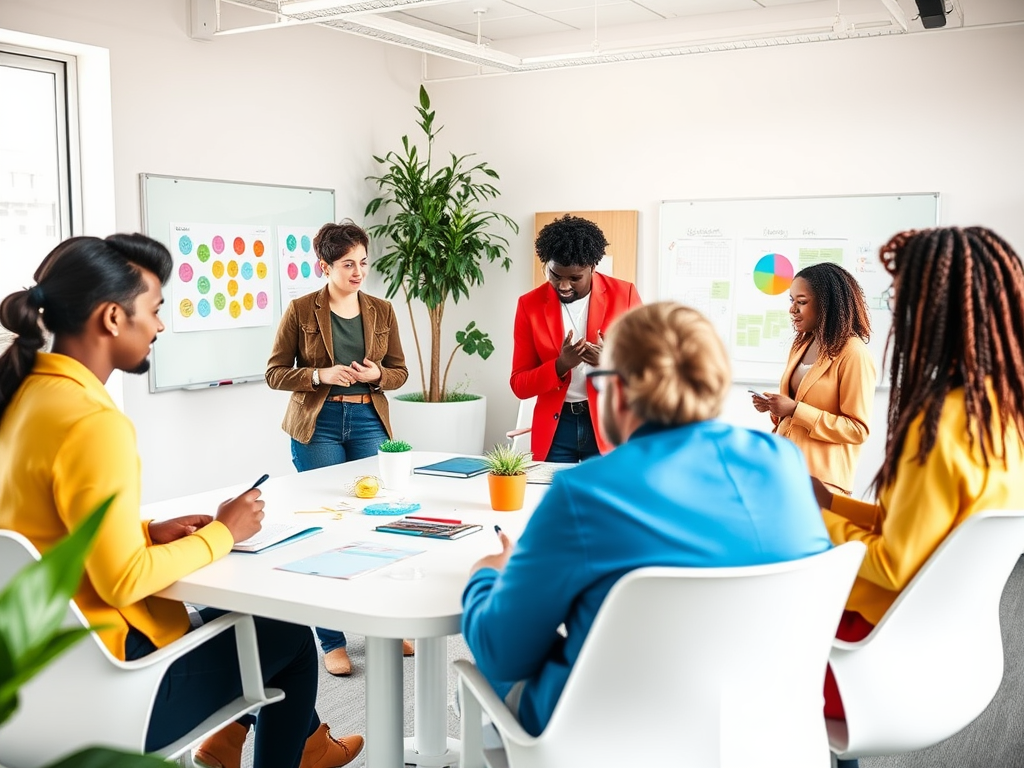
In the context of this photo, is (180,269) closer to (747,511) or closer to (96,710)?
(96,710)

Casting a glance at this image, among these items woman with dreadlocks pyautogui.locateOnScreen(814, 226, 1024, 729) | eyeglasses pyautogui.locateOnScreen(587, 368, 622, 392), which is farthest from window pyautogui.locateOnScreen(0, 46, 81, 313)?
woman with dreadlocks pyautogui.locateOnScreen(814, 226, 1024, 729)

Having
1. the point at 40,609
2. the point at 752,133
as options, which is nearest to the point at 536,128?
the point at 752,133

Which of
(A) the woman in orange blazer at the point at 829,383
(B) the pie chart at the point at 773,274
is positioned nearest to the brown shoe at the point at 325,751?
(A) the woman in orange blazer at the point at 829,383

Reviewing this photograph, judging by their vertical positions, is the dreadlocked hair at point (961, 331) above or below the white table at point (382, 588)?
above

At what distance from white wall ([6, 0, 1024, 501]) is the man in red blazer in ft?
6.48

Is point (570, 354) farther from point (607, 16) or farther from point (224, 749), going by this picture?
point (607, 16)

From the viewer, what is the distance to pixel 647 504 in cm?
134

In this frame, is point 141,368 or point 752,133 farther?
point 752,133

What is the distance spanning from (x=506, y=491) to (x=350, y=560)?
524 millimetres

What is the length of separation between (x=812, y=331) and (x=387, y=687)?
82.3 inches

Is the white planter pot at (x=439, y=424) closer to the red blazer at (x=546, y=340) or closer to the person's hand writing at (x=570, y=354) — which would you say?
the red blazer at (x=546, y=340)

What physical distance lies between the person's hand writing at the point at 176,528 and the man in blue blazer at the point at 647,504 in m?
0.82

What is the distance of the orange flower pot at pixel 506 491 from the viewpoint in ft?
7.78

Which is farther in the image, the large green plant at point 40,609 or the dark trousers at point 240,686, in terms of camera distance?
the dark trousers at point 240,686
